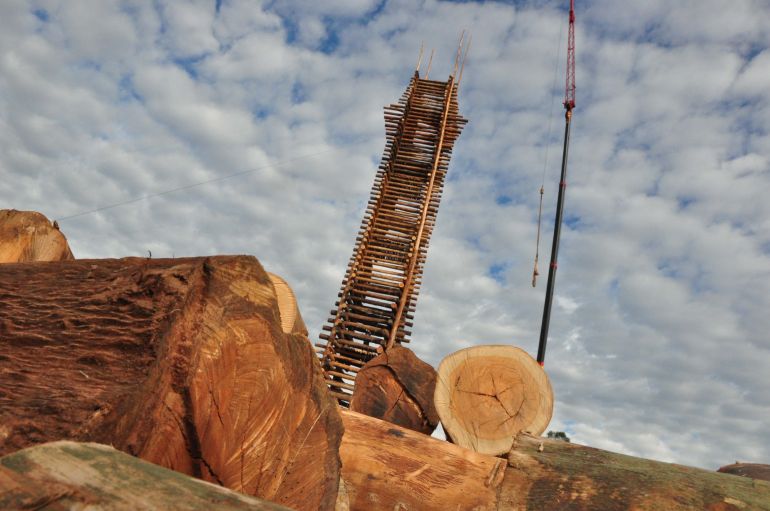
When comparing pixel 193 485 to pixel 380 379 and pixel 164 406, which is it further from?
pixel 380 379

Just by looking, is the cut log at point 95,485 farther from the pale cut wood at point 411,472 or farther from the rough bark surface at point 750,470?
the rough bark surface at point 750,470

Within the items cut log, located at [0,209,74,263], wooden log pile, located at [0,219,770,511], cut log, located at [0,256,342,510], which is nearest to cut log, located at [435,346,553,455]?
wooden log pile, located at [0,219,770,511]

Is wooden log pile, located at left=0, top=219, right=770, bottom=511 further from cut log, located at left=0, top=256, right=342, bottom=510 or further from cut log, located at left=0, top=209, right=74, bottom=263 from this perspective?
cut log, located at left=0, top=209, right=74, bottom=263

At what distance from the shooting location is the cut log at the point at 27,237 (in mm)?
6484

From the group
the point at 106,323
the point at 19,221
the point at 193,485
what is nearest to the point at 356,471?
the point at 106,323

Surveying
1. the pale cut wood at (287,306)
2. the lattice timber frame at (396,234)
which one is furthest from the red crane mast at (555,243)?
the pale cut wood at (287,306)

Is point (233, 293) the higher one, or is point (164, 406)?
point (233, 293)

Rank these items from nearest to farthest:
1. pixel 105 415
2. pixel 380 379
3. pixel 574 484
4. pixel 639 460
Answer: pixel 105 415
pixel 574 484
pixel 639 460
pixel 380 379

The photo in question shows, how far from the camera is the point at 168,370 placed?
7.98ft

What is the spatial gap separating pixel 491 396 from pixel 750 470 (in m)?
3.60

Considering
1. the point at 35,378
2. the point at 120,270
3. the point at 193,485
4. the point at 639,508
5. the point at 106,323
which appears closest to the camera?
the point at 193,485

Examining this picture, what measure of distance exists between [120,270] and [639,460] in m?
3.70

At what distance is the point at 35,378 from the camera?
2369mm

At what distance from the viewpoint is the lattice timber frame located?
12.4 metres
